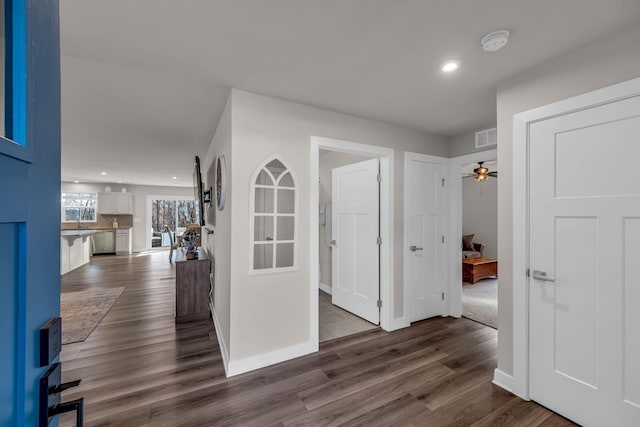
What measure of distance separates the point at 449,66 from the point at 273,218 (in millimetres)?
1871

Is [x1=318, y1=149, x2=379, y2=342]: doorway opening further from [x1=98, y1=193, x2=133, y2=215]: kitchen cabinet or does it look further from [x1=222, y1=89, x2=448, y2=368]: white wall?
[x1=98, y1=193, x2=133, y2=215]: kitchen cabinet

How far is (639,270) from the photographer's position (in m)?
1.57

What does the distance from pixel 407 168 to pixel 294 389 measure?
103 inches

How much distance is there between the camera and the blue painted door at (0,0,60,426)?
50 centimetres

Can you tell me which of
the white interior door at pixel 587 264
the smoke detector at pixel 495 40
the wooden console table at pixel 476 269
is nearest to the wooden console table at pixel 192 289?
the white interior door at pixel 587 264

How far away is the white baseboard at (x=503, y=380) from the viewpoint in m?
2.13

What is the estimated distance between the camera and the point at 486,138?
10.7 ft

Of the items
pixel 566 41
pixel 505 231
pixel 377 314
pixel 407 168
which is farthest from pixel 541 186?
pixel 377 314

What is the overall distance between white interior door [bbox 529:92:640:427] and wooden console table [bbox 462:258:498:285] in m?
3.68

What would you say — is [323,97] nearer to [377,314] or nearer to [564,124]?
[564,124]

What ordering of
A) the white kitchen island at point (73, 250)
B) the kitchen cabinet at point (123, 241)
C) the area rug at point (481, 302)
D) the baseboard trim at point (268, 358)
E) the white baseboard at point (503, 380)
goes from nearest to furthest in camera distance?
the white baseboard at point (503, 380)
the baseboard trim at point (268, 358)
the area rug at point (481, 302)
the white kitchen island at point (73, 250)
the kitchen cabinet at point (123, 241)

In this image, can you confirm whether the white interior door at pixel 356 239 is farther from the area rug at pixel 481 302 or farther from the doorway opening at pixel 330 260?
the area rug at pixel 481 302

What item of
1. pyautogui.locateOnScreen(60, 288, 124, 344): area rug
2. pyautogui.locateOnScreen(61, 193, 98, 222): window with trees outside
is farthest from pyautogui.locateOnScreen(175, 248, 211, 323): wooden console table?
pyautogui.locateOnScreen(61, 193, 98, 222): window with trees outside

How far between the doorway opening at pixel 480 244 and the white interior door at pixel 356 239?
144 cm
